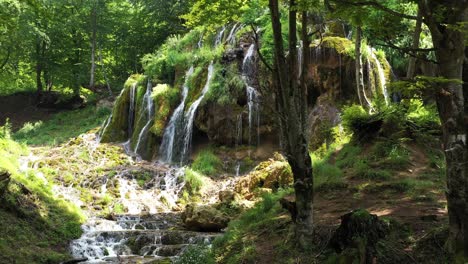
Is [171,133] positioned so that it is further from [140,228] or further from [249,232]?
[249,232]

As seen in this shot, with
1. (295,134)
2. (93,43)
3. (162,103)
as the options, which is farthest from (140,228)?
(93,43)

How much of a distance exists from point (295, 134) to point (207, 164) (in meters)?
9.02

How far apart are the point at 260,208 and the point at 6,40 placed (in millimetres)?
21841

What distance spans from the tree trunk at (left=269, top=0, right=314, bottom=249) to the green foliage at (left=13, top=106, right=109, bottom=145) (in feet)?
55.3

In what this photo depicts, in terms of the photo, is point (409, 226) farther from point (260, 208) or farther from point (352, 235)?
point (260, 208)

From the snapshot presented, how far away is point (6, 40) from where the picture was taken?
78.6 ft

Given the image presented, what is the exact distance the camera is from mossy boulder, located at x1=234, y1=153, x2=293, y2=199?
10469mm

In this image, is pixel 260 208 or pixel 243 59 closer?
pixel 260 208

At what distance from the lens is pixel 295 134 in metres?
5.82

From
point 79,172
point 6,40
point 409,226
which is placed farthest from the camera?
point 6,40

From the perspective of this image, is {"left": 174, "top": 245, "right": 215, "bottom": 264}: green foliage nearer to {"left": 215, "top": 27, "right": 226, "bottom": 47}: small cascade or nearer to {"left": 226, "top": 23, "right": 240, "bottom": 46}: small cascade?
{"left": 226, "top": 23, "right": 240, "bottom": 46}: small cascade

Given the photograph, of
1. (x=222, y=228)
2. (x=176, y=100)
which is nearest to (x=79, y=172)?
(x=176, y=100)

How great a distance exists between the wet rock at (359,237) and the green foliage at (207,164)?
30.1 ft

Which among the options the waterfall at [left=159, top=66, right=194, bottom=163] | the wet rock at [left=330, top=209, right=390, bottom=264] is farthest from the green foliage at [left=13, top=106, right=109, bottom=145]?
the wet rock at [left=330, top=209, right=390, bottom=264]
